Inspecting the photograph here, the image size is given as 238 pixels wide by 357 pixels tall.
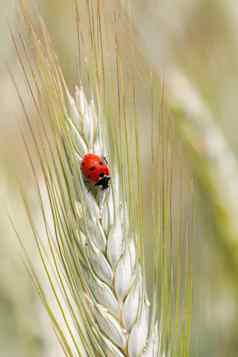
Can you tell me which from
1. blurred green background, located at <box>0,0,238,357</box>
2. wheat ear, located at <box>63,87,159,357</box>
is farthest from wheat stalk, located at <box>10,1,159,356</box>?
blurred green background, located at <box>0,0,238,357</box>

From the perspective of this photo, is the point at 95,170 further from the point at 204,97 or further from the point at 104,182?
the point at 204,97

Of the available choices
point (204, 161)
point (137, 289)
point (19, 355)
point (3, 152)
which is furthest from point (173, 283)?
point (3, 152)

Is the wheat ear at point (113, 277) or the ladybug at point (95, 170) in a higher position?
the ladybug at point (95, 170)

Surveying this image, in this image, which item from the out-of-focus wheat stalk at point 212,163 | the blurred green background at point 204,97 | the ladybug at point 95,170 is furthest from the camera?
the blurred green background at point 204,97

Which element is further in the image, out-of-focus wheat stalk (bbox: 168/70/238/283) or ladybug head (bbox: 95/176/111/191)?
out-of-focus wheat stalk (bbox: 168/70/238/283)

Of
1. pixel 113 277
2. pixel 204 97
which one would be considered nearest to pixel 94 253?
pixel 113 277

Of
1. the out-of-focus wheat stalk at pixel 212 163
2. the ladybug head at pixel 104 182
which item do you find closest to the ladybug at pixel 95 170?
the ladybug head at pixel 104 182

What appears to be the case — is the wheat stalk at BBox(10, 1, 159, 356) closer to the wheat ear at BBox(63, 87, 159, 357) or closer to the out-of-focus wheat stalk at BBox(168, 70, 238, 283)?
the wheat ear at BBox(63, 87, 159, 357)

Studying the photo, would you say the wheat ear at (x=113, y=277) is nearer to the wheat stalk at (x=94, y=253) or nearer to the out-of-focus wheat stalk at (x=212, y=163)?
the wheat stalk at (x=94, y=253)
